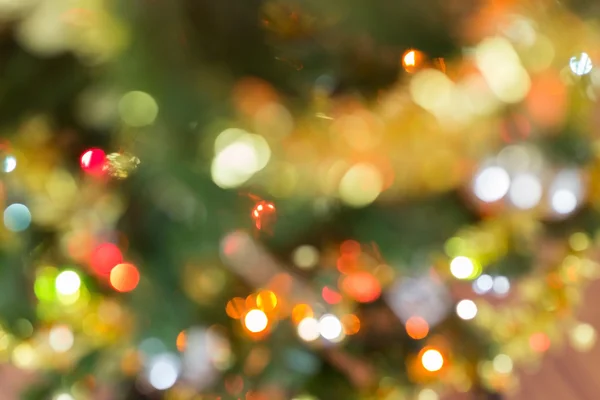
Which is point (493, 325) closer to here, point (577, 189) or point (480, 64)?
point (577, 189)

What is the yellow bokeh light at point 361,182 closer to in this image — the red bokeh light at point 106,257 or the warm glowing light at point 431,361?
the red bokeh light at point 106,257

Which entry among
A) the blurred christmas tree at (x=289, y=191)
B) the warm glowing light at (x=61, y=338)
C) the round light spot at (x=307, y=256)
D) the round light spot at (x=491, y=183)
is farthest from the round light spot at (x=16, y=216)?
the round light spot at (x=491, y=183)

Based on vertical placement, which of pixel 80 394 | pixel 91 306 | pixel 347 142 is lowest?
pixel 80 394

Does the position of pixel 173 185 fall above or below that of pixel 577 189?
above

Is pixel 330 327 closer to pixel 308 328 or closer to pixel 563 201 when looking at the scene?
pixel 308 328

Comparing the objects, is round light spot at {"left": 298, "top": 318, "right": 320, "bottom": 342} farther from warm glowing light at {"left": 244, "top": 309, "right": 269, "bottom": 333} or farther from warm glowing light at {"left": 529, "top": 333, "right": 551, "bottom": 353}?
warm glowing light at {"left": 529, "top": 333, "right": 551, "bottom": 353}

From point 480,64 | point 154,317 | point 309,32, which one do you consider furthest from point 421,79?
point 154,317

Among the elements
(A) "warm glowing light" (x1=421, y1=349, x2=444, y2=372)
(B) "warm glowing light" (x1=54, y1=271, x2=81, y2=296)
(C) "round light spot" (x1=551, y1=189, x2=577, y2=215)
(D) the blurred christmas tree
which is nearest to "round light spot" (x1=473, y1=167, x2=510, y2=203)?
(D) the blurred christmas tree
